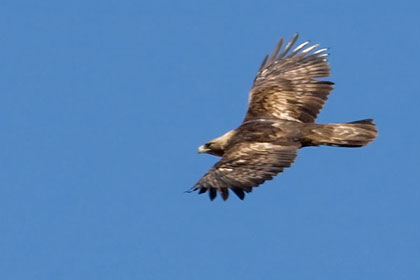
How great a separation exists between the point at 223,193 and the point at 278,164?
985 millimetres

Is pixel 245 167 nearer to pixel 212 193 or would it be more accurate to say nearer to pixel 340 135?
pixel 212 193

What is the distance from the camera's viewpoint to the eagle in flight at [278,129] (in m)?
15.1

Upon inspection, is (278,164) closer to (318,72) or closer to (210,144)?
(210,144)

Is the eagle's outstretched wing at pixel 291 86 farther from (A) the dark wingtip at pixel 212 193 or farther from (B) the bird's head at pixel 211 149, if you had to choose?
(A) the dark wingtip at pixel 212 193

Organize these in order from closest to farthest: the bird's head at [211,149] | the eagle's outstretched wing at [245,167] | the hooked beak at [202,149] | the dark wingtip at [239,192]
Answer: the dark wingtip at [239,192] < the eagle's outstretched wing at [245,167] < the bird's head at [211,149] < the hooked beak at [202,149]

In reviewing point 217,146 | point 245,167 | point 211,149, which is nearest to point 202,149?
point 211,149

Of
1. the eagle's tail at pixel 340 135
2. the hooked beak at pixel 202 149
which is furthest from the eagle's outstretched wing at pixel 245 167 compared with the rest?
the hooked beak at pixel 202 149

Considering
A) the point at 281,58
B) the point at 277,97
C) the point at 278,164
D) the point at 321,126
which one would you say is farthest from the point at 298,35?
the point at 278,164

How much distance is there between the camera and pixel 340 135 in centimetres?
1628

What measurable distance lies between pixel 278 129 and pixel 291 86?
2023 mm

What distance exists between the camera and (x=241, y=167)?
1531cm

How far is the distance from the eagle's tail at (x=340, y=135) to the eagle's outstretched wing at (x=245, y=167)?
52cm

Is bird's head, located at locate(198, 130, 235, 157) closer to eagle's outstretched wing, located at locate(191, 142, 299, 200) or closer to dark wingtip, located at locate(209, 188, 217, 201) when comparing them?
eagle's outstretched wing, located at locate(191, 142, 299, 200)

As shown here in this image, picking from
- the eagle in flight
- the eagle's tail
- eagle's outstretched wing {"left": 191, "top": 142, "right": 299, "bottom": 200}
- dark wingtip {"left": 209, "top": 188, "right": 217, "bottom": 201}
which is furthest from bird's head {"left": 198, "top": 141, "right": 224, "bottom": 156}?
dark wingtip {"left": 209, "top": 188, "right": 217, "bottom": 201}
